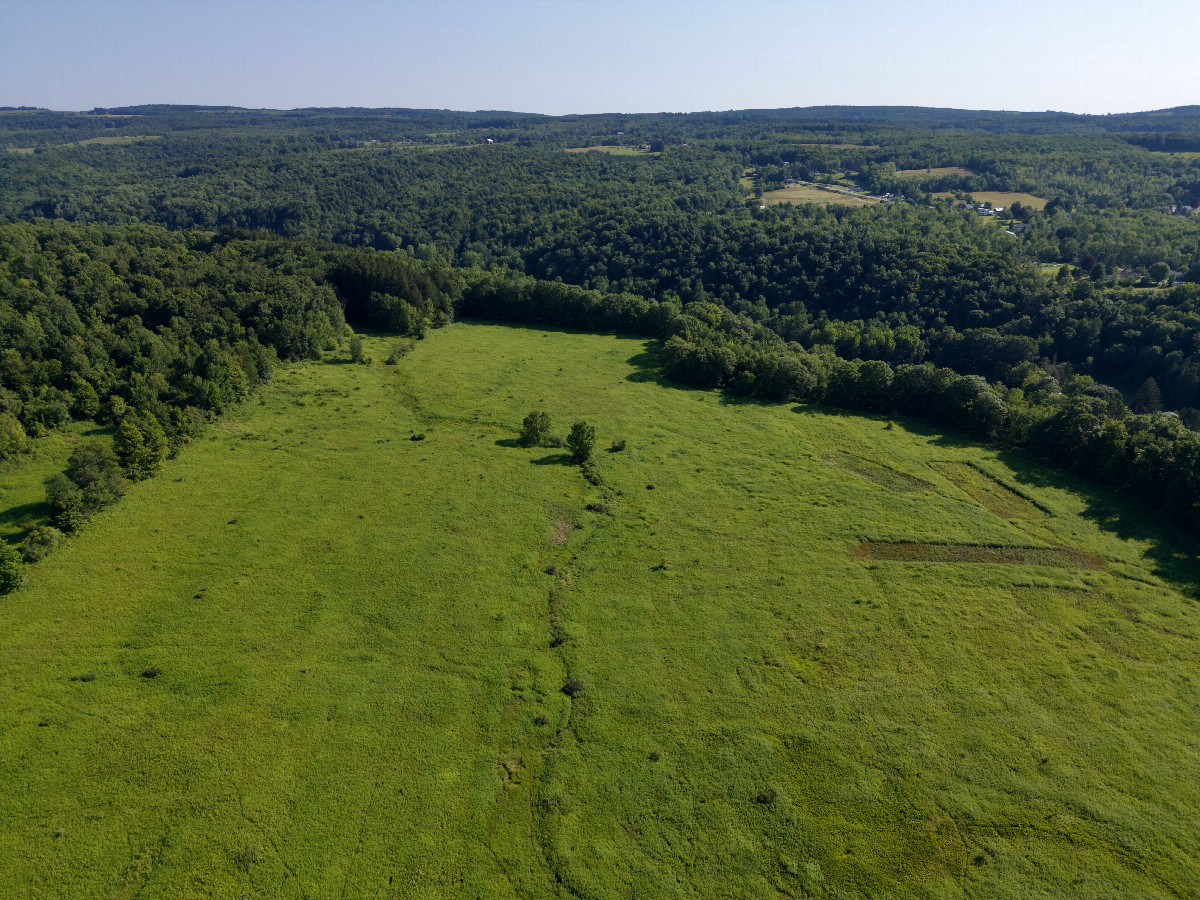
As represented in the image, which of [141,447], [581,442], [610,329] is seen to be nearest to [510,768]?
[581,442]

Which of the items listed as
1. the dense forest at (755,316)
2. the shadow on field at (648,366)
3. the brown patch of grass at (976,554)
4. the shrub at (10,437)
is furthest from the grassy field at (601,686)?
the shadow on field at (648,366)

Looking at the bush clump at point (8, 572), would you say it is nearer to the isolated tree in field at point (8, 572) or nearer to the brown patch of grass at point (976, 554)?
the isolated tree in field at point (8, 572)

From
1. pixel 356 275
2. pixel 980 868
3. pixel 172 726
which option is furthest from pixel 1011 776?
pixel 356 275

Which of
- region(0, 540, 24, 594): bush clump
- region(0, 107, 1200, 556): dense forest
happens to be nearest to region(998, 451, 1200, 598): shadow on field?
region(0, 107, 1200, 556): dense forest

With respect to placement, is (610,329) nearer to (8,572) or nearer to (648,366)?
(648,366)

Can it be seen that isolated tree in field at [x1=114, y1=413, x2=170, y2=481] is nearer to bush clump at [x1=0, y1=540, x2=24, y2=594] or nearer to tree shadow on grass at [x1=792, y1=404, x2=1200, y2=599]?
bush clump at [x1=0, y1=540, x2=24, y2=594]
